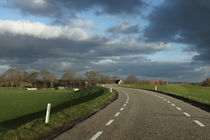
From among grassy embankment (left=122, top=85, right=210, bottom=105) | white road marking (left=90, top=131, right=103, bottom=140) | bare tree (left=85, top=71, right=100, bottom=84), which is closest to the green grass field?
white road marking (left=90, top=131, right=103, bottom=140)

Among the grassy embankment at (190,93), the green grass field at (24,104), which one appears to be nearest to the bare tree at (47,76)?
the grassy embankment at (190,93)

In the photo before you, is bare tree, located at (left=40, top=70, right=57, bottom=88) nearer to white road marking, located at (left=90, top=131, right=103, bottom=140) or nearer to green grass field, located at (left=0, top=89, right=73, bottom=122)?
green grass field, located at (left=0, top=89, right=73, bottom=122)

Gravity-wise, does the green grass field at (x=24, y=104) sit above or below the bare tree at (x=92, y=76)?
below

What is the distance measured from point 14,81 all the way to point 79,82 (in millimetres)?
34948

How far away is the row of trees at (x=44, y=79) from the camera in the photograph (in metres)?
111

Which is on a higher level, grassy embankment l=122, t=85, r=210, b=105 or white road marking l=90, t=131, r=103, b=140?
grassy embankment l=122, t=85, r=210, b=105

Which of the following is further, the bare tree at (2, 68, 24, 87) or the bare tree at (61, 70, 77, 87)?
the bare tree at (61, 70, 77, 87)

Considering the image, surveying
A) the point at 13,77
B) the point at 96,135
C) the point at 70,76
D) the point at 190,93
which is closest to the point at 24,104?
the point at 96,135

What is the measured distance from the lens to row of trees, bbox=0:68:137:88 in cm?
11069

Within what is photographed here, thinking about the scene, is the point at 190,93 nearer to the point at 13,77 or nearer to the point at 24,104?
the point at 24,104

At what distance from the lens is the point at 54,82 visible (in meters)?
123

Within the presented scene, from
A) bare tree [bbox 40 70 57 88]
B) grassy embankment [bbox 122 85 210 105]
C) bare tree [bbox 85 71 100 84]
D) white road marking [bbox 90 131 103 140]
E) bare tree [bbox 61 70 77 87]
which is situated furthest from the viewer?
bare tree [bbox 85 71 100 84]

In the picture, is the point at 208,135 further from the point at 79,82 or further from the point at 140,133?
the point at 79,82

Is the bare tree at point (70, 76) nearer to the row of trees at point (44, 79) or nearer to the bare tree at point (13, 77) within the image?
the row of trees at point (44, 79)
